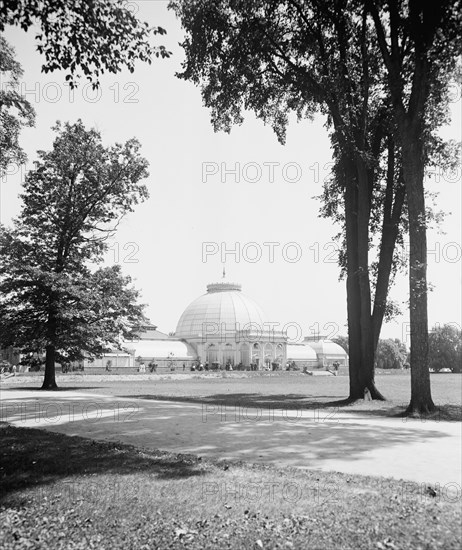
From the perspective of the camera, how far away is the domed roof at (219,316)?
A: 11472 centimetres

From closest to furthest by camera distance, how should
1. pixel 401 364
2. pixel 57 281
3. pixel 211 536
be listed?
pixel 211 536 < pixel 57 281 < pixel 401 364

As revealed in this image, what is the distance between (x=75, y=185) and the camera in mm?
30953

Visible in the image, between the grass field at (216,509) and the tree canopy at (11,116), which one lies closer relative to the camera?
the grass field at (216,509)

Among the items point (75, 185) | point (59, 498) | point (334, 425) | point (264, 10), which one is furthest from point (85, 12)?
point (75, 185)

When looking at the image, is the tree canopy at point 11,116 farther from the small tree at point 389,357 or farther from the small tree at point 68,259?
the small tree at point 389,357

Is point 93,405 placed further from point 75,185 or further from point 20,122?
point 75,185

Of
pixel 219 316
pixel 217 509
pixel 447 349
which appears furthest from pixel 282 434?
pixel 219 316

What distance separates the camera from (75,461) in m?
8.02

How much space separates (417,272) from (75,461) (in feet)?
38.3

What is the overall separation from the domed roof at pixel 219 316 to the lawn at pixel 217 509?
339 ft

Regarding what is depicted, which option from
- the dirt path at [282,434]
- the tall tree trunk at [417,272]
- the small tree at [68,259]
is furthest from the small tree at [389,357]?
the dirt path at [282,434]

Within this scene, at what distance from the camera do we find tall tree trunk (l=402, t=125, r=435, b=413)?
1552cm

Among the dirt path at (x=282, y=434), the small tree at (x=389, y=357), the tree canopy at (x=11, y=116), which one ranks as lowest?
the small tree at (x=389, y=357)

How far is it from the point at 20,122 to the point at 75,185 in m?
9.54
